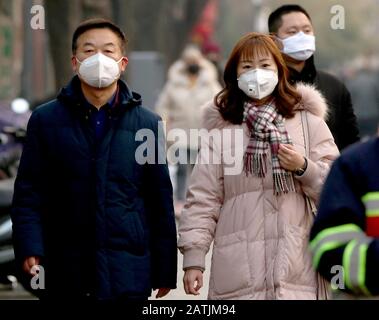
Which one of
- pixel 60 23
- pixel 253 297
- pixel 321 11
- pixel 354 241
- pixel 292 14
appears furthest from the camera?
pixel 321 11

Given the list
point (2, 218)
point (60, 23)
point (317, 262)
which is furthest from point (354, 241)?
point (60, 23)

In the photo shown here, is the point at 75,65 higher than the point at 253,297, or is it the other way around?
the point at 75,65

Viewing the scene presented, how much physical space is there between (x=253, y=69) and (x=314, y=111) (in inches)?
13.2

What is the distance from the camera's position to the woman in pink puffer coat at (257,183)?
20.8ft

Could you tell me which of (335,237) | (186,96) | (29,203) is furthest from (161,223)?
(186,96)

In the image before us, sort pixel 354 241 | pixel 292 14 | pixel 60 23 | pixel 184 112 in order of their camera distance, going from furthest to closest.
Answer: pixel 60 23 → pixel 184 112 → pixel 292 14 → pixel 354 241

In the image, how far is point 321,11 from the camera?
84.2 m

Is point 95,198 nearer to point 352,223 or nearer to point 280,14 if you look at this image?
point 280,14

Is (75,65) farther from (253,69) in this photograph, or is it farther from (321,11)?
(321,11)

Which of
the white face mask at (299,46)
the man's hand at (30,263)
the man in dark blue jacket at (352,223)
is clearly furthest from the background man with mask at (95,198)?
the man in dark blue jacket at (352,223)

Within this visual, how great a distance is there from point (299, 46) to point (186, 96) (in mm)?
9367

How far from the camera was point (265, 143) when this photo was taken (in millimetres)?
6496

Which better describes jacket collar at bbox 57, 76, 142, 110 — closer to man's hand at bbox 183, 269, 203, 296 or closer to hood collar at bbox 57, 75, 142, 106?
hood collar at bbox 57, 75, 142, 106

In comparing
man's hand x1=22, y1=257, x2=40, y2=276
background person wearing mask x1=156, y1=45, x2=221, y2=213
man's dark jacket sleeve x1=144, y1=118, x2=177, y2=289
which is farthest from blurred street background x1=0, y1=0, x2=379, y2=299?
man's hand x1=22, y1=257, x2=40, y2=276
